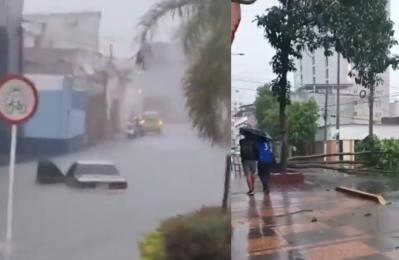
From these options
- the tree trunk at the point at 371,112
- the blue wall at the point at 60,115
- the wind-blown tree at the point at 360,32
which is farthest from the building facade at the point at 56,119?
the tree trunk at the point at 371,112

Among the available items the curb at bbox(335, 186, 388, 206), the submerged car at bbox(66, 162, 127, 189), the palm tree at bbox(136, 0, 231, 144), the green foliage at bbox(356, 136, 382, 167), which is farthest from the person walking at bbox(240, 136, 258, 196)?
the submerged car at bbox(66, 162, 127, 189)

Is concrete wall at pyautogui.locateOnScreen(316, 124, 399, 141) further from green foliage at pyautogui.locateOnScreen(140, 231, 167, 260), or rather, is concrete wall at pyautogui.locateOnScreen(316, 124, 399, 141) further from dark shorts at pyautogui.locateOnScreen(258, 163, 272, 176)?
green foliage at pyautogui.locateOnScreen(140, 231, 167, 260)

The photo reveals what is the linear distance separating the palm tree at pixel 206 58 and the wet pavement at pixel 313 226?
3.59 meters

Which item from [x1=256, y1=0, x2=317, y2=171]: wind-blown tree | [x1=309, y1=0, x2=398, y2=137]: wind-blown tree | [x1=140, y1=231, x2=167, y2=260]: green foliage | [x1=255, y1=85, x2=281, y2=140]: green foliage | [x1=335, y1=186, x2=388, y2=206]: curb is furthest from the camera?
[x1=255, y1=85, x2=281, y2=140]: green foliage

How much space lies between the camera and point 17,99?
2.13 metres

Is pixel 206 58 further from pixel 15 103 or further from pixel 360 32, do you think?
pixel 360 32

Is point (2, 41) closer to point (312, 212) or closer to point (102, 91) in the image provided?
point (102, 91)

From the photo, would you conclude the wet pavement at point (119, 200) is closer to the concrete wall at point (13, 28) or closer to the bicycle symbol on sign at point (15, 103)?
the bicycle symbol on sign at point (15, 103)

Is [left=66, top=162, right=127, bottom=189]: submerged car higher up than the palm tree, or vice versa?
the palm tree

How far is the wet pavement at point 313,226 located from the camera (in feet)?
20.7

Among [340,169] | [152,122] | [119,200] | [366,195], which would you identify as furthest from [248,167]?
[119,200]

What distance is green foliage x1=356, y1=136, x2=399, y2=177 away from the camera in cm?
1709

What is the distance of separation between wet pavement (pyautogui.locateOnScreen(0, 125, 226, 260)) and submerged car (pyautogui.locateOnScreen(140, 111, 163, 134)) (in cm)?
3

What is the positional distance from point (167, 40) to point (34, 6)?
582 millimetres
